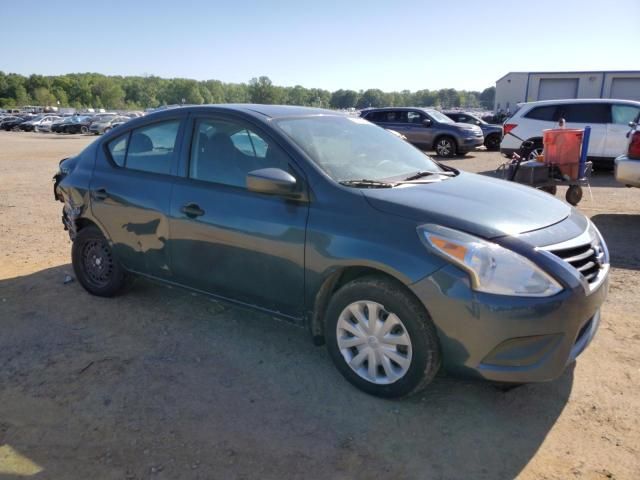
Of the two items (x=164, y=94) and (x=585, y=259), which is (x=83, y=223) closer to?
(x=585, y=259)

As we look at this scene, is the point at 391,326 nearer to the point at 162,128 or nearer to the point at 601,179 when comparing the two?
the point at 162,128

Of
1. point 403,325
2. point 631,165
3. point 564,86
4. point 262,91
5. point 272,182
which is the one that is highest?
point 262,91

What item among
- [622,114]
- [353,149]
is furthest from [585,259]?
[622,114]

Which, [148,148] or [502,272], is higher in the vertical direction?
[148,148]

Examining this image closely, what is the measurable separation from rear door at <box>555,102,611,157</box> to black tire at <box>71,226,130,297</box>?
1122 centimetres

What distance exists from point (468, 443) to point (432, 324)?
2.10 ft

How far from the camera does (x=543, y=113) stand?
12523 millimetres

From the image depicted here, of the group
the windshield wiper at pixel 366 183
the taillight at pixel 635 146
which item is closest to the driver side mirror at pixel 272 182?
the windshield wiper at pixel 366 183

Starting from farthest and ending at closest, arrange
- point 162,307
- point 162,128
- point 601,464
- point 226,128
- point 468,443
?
point 162,307 → point 162,128 → point 226,128 → point 468,443 → point 601,464

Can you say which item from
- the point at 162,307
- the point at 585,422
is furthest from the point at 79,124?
the point at 585,422

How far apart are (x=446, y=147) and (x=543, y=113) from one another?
16.3 feet

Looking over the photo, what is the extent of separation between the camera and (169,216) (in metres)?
3.84

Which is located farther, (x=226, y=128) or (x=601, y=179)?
(x=601, y=179)

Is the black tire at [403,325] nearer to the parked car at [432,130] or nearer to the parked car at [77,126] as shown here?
the parked car at [432,130]
